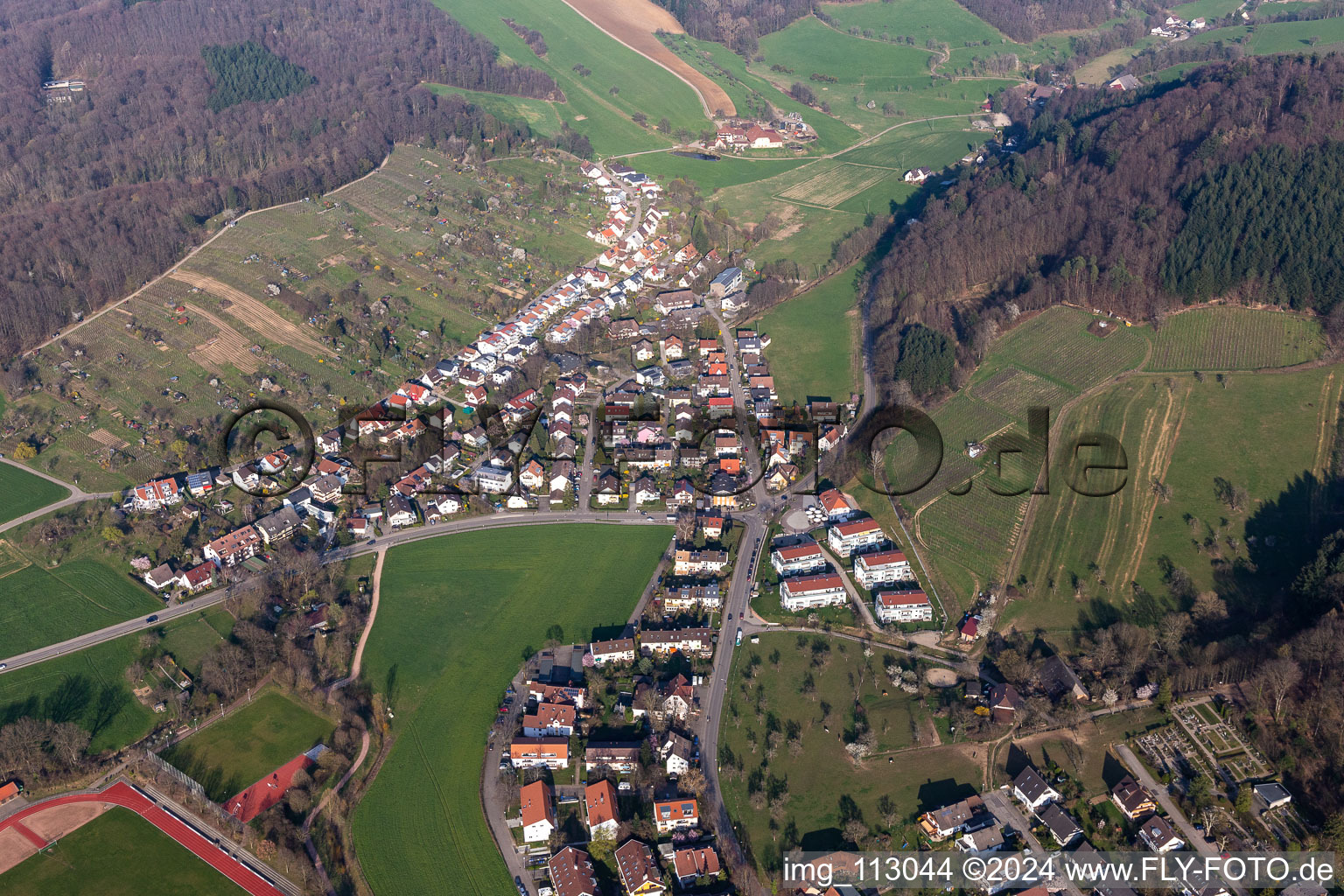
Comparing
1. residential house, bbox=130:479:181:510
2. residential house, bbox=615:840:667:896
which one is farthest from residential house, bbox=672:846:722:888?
residential house, bbox=130:479:181:510

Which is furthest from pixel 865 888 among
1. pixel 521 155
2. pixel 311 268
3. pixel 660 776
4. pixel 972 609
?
pixel 521 155

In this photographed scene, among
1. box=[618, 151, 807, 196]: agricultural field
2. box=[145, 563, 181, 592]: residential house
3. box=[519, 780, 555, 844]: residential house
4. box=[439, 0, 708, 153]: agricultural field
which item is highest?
box=[439, 0, 708, 153]: agricultural field

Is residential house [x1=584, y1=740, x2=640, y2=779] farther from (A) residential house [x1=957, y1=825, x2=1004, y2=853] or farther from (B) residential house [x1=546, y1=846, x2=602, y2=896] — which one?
(A) residential house [x1=957, y1=825, x2=1004, y2=853]

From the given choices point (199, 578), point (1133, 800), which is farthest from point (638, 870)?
point (199, 578)

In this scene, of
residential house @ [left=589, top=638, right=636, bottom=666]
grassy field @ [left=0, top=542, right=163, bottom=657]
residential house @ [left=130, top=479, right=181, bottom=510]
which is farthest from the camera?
residential house @ [left=130, top=479, right=181, bottom=510]

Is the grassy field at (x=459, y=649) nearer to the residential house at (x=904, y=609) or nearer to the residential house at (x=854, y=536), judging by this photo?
the residential house at (x=854, y=536)

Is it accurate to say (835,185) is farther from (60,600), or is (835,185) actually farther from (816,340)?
A: (60,600)
